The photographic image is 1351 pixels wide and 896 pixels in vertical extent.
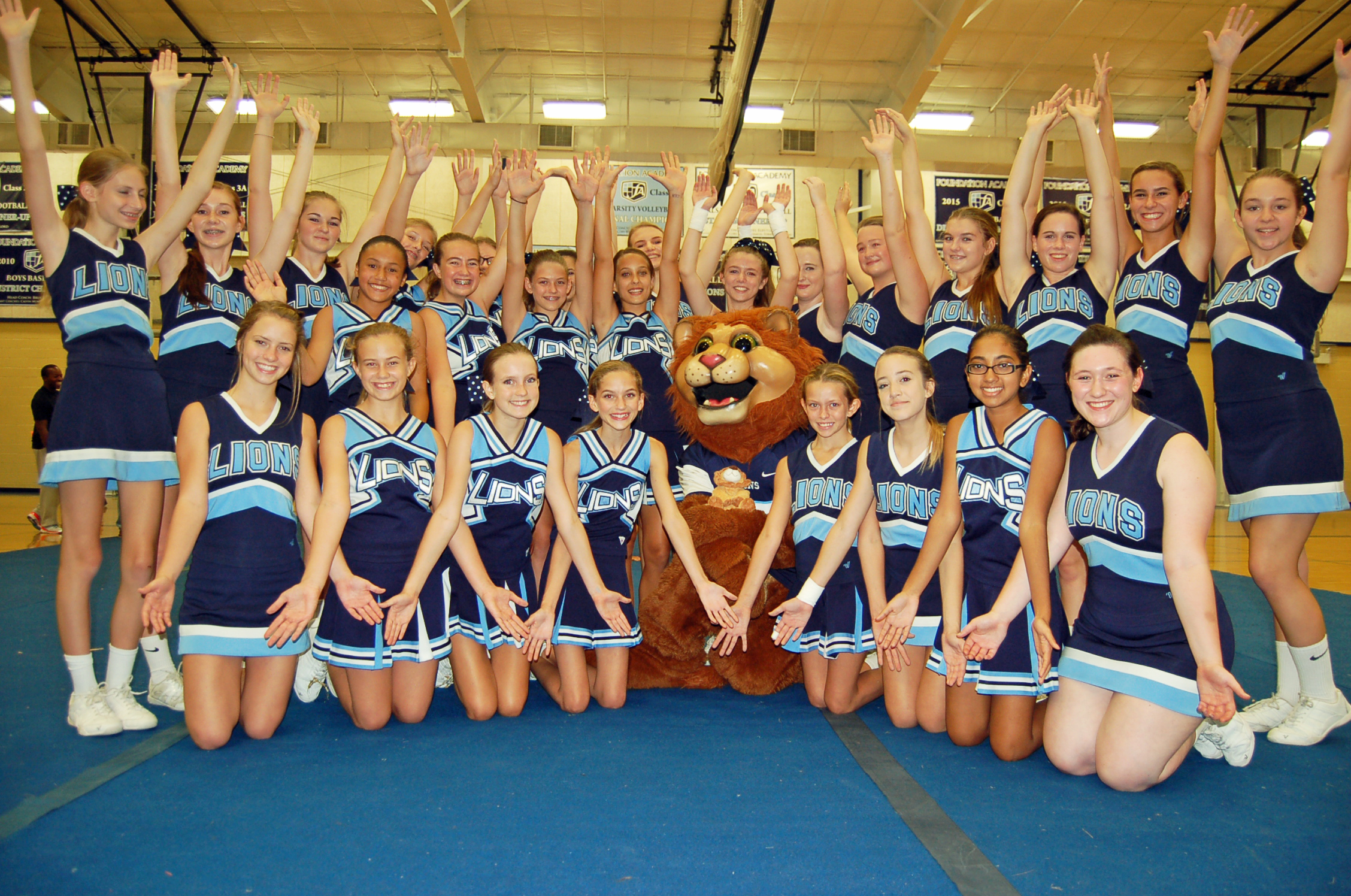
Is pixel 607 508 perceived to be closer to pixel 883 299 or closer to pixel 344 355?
pixel 344 355

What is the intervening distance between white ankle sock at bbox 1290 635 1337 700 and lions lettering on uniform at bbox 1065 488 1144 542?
2.99ft

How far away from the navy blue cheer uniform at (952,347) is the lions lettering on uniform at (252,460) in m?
2.40

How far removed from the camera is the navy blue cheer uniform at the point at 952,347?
3.43m

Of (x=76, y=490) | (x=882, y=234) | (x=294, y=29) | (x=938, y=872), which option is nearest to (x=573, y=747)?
(x=938, y=872)

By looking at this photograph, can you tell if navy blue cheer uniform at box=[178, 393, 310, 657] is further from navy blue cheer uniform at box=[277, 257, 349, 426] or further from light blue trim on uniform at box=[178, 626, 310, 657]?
navy blue cheer uniform at box=[277, 257, 349, 426]

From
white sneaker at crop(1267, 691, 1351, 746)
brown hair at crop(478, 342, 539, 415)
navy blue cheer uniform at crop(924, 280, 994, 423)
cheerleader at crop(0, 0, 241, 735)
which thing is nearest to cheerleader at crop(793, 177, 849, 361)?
navy blue cheer uniform at crop(924, 280, 994, 423)

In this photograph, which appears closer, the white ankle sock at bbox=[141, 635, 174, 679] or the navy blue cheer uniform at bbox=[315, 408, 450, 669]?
the navy blue cheer uniform at bbox=[315, 408, 450, 669]

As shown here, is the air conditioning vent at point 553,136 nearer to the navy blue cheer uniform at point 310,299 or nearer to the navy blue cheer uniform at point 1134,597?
the navy blue cheer uniform at point 310,299

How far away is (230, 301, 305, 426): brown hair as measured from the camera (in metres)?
2.84

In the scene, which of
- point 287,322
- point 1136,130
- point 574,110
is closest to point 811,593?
point 287,322

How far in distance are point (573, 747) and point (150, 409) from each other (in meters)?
1.80

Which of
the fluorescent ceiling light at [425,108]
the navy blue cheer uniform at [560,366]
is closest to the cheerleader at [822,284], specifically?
the navy blue cheer uniform at [560,366]

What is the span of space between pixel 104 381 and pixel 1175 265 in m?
3.73

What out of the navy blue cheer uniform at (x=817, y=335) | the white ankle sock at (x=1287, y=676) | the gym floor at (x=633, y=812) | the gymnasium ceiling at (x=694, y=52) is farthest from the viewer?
the gymnasium ceiling at (x=694, y=52)
